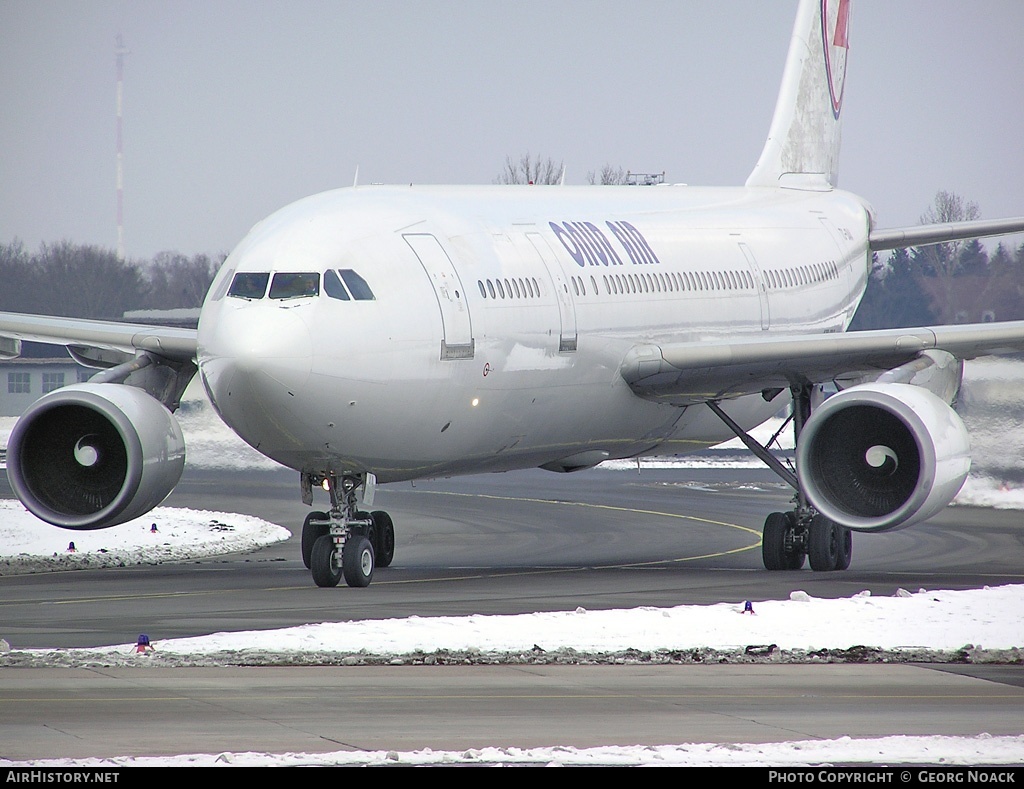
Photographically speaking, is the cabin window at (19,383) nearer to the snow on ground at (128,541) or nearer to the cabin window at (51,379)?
the cabin window at (51,379)

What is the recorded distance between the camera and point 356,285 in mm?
20109

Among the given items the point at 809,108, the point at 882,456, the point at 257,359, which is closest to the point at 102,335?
the point at 257,359

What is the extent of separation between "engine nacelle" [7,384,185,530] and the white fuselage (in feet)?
6.99

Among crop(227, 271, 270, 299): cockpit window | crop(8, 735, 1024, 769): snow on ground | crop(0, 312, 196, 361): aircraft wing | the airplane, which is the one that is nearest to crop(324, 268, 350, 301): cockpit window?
the airplane

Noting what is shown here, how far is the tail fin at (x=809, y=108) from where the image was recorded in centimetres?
3403

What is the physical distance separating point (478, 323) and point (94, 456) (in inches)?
199

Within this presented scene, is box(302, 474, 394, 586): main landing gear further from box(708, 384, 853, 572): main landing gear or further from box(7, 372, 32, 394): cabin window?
box(7, 372, 32, 394): cabin window

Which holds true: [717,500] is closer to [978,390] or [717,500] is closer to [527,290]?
[978,390]

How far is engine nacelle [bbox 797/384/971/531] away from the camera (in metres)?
21.0

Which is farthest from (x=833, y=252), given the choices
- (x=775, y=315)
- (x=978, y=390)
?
(x=978, y=390)

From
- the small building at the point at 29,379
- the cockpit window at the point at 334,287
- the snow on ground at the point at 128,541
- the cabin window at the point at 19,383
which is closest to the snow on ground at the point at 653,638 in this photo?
the cockpit window at the point at 334,287

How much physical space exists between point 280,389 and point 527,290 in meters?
4.25

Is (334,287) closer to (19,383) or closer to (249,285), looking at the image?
(249,285)
